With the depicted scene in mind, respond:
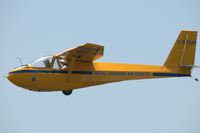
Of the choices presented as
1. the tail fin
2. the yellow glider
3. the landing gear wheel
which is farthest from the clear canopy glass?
the tail fin

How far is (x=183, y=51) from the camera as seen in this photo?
23.1 metres

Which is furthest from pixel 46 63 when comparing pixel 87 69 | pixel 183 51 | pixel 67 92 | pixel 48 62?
pixel 183 51

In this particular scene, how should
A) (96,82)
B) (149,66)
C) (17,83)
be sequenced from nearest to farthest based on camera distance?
(17,83), (96,82), (149,66)

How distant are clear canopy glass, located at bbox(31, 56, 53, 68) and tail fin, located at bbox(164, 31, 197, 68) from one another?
26.7 feet

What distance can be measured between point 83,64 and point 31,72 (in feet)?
10.7

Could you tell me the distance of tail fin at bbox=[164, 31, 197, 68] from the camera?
23.0 m

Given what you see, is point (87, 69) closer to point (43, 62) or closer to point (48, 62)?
point (48, 62)

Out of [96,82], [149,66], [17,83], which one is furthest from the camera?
[149,66]

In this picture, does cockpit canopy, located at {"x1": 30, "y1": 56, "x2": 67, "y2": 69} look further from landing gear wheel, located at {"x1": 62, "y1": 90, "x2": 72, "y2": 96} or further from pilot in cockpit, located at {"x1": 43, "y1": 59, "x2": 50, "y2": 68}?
landing gear wheel, located at {"x1": 62, "y1": 90, "x2": 72, "y2": 96}

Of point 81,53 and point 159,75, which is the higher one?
point 81,53

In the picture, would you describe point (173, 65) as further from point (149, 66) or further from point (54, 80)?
point (54, 80)

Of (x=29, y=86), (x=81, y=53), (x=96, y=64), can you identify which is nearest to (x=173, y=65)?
(x=96, y=64)

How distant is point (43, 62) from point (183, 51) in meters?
9.64

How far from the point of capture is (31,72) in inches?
778
